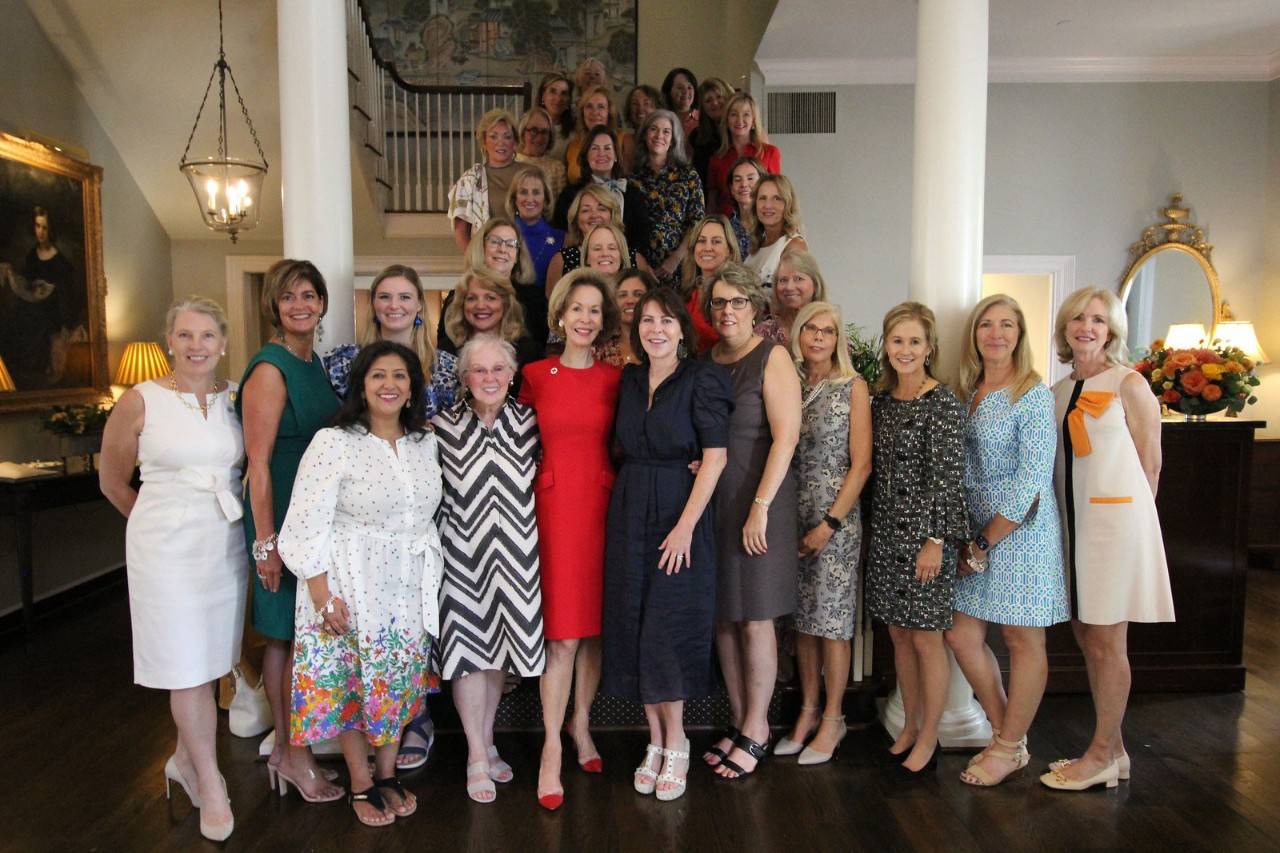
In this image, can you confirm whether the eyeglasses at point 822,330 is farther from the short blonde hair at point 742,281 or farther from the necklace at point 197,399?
the necklace at point 197,399

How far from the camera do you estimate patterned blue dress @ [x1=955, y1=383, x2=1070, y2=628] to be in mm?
2846

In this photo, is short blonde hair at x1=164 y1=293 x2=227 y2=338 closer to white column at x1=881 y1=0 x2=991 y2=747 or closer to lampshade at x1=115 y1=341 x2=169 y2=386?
white column at x1=881 y1=0 x2=991 y2=747

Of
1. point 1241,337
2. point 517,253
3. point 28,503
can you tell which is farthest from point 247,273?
point 1241,337

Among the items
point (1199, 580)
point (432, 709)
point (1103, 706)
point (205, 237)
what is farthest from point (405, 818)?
point (205, 237)

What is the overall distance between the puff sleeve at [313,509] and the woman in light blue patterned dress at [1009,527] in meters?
2.09

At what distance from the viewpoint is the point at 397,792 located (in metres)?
2.78

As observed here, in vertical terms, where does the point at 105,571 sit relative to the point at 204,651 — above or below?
below

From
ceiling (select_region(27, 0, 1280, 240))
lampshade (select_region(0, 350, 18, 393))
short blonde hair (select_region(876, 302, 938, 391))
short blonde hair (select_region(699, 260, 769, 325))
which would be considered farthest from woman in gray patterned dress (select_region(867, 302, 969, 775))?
lampshade (select_region(0, 350, 18, 393))

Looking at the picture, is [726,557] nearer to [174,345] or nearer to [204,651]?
[204,651]

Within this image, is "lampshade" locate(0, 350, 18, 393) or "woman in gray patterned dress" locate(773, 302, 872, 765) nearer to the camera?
"woman in gray patterned dress" locate(773, 302, 872, 765)

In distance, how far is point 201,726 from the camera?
262 cm

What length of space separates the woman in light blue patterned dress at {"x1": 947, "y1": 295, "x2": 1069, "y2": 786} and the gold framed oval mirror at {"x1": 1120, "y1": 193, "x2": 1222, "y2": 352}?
4.31m

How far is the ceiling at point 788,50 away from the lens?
542 centimetres

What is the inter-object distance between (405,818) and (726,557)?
1332 millimetres
